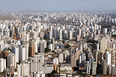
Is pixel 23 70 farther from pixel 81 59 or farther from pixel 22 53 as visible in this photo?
pixel 81 59

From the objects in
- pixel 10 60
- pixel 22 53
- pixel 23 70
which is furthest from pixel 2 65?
pixel 22 53

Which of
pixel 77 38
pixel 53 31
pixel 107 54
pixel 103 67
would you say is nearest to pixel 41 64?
pixel 103 67

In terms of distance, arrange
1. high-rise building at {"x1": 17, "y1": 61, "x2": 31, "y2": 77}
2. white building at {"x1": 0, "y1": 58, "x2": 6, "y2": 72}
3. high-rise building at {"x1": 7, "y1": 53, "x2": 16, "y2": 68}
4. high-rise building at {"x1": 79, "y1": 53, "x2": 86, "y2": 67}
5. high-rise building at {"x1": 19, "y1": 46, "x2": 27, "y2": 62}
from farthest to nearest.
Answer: high-rise building at {"x1": 19, "y1": 46, "x2": 27, "y2": 62} → high-rise building at {"x1": 79, "y1": 53, "x2": 86, "y2": 67} → high-rise building at {"x1": 7, "y1": 53, "x2": 16, "y2": 68} → white building at {"x1": 0, "y1": 58, "x2": 6, "y2": 72} → high-rise building at {"x1": 17, "y1": 61, "x2": 31, "y2": 77}

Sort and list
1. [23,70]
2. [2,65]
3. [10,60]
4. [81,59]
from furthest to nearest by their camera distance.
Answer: [81,59], [10,60], [2,65], [23,70]

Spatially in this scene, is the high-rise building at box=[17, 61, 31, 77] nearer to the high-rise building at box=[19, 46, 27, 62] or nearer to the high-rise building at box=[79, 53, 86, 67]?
the high-rise building at box=[19, 46, 27, 62]

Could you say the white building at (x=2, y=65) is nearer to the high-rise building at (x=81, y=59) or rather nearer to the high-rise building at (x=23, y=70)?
the high-rise building at (x=23, y=70)

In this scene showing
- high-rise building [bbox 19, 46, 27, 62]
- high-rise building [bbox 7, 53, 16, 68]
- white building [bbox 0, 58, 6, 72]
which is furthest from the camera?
high-rise building [bbox 19, 46, 27, 62]

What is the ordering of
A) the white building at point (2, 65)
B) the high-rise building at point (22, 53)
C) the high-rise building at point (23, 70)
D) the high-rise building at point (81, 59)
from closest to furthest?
1. the high-rise building at point (23, 70)
2. the white building at point (2, 65)
3. the high-rise building at point (81, 59)
4. the high-rise building at point (22, 53)

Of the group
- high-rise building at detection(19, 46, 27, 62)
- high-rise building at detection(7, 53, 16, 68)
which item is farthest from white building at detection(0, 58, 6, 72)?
high-rise building at detection(19, 46, 27, 62)

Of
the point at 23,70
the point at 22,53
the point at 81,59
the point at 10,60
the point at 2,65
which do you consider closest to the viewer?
the point at 23,70

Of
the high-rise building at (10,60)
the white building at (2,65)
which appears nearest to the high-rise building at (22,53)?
the high-rise building at (10,60)

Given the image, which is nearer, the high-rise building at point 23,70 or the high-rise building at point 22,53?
the high-rise building at point 23,70

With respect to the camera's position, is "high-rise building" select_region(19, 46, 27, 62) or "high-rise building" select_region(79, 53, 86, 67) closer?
"high-rise building" select_region(79, 53, 86, 67)

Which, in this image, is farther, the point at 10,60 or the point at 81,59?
the point at 81,59
